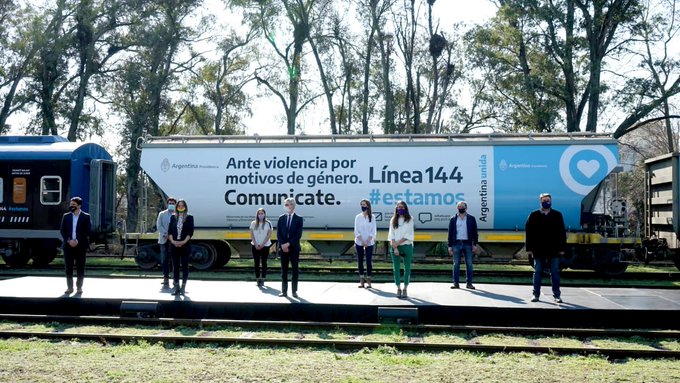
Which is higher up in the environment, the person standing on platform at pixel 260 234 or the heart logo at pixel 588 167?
the heart logo at pixel 588 167

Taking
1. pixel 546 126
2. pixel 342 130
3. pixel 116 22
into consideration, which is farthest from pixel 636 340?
pixel 342 130

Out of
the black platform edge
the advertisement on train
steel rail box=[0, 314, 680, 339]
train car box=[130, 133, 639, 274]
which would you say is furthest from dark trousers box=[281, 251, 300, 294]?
the advertisement on train

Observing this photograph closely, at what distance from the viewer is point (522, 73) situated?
29.7 meters

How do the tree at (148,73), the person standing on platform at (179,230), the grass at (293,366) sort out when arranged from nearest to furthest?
the grass at (293,366)
the person standing on platform at (179,230)
the tree at (148,73)

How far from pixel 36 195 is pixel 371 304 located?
40.5ft

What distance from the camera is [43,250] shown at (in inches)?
740

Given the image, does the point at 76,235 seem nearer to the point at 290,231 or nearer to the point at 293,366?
the point at 290,231

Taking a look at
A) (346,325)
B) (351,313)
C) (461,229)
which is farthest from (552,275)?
(346,325)

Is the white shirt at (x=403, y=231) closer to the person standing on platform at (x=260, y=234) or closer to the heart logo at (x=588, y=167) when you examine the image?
the person standing on platform at (x=260, y=234)

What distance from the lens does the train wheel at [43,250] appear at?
18547 millimetres

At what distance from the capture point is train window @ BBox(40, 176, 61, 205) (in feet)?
60.6

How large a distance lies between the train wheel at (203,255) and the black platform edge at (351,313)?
7.27 meters

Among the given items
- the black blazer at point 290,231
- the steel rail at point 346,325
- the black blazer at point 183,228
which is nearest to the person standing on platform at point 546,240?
the steel rail at point 346,325

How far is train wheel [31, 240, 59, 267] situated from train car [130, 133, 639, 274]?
8.00 feet
